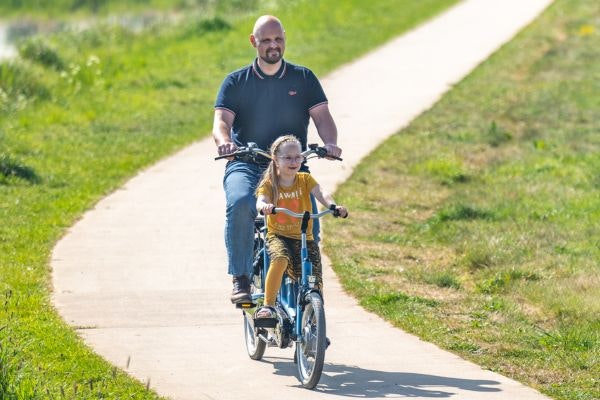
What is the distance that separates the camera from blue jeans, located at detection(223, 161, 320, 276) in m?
8.69

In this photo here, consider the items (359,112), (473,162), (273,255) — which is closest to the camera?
(273,255)

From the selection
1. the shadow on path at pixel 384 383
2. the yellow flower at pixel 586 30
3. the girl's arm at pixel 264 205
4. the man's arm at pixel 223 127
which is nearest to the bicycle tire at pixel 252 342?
the shadow on path at pixel 384 383

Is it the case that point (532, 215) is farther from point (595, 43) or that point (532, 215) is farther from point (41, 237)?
point (595, 43)

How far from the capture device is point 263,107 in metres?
9.02

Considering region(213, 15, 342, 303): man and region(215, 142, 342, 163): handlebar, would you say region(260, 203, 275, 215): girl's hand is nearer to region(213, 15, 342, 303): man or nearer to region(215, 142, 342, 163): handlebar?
region(215, 142, 342, 163): handlebar

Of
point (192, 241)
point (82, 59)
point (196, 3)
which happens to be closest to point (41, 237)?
point (192, 241)

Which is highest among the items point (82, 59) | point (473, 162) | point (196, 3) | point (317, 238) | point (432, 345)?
point (196, 3)

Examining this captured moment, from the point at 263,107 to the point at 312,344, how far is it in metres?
1.73

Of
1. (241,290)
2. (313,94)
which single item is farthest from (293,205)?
(313,94)

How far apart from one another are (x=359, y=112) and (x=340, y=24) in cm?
989

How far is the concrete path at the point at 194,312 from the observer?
27.1 feet

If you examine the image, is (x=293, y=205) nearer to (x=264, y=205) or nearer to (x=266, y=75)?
(x=264, y=205)

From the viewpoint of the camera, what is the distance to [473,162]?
662 inches

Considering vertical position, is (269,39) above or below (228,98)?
above
